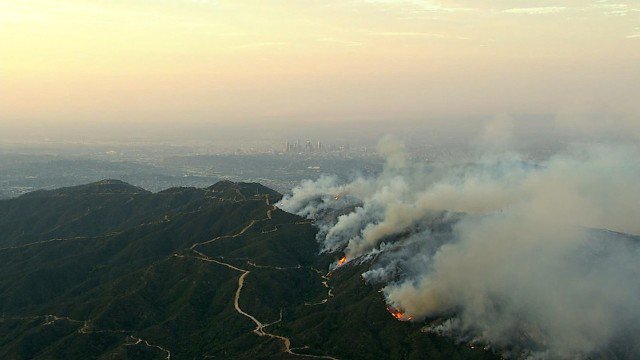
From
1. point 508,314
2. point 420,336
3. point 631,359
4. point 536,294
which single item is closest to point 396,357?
point 420,336

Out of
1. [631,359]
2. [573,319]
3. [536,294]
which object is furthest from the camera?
[536,294]

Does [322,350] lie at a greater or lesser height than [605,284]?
lesser

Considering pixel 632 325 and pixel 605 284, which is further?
pixel 605 284

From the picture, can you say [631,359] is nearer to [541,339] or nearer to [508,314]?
[541,339]

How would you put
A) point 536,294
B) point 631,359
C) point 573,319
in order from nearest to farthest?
point 631,359, point 573,319, point 536,294

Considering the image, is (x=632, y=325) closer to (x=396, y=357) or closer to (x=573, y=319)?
(x=573, y=319)

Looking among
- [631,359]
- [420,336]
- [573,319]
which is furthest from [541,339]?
[420,336]

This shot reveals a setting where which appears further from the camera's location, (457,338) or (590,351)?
(457,338)

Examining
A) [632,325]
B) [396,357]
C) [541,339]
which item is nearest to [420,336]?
[396,357]
